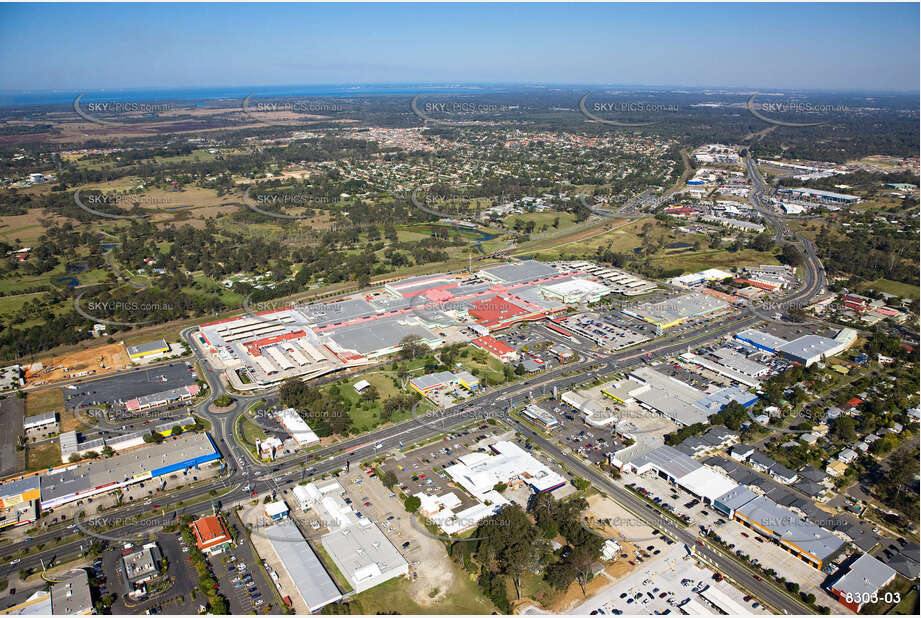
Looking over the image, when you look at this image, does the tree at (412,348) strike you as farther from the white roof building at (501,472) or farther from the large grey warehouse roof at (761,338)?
Result: the large grey warehouse roof at (761,338)

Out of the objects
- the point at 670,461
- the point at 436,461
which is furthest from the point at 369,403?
the point at 670,461

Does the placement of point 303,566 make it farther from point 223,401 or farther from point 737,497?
point 737,497

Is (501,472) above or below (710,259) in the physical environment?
below

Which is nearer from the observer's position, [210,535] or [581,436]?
[210,535]

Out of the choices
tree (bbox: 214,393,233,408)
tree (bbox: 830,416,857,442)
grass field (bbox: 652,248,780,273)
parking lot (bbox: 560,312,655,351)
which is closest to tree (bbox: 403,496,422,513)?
tree (bbox: 214,393,233,408)

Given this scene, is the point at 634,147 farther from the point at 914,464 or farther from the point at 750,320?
the point at 914,464

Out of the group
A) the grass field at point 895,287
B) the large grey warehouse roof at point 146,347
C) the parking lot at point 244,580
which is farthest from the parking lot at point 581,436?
the grass field at point 895,287
